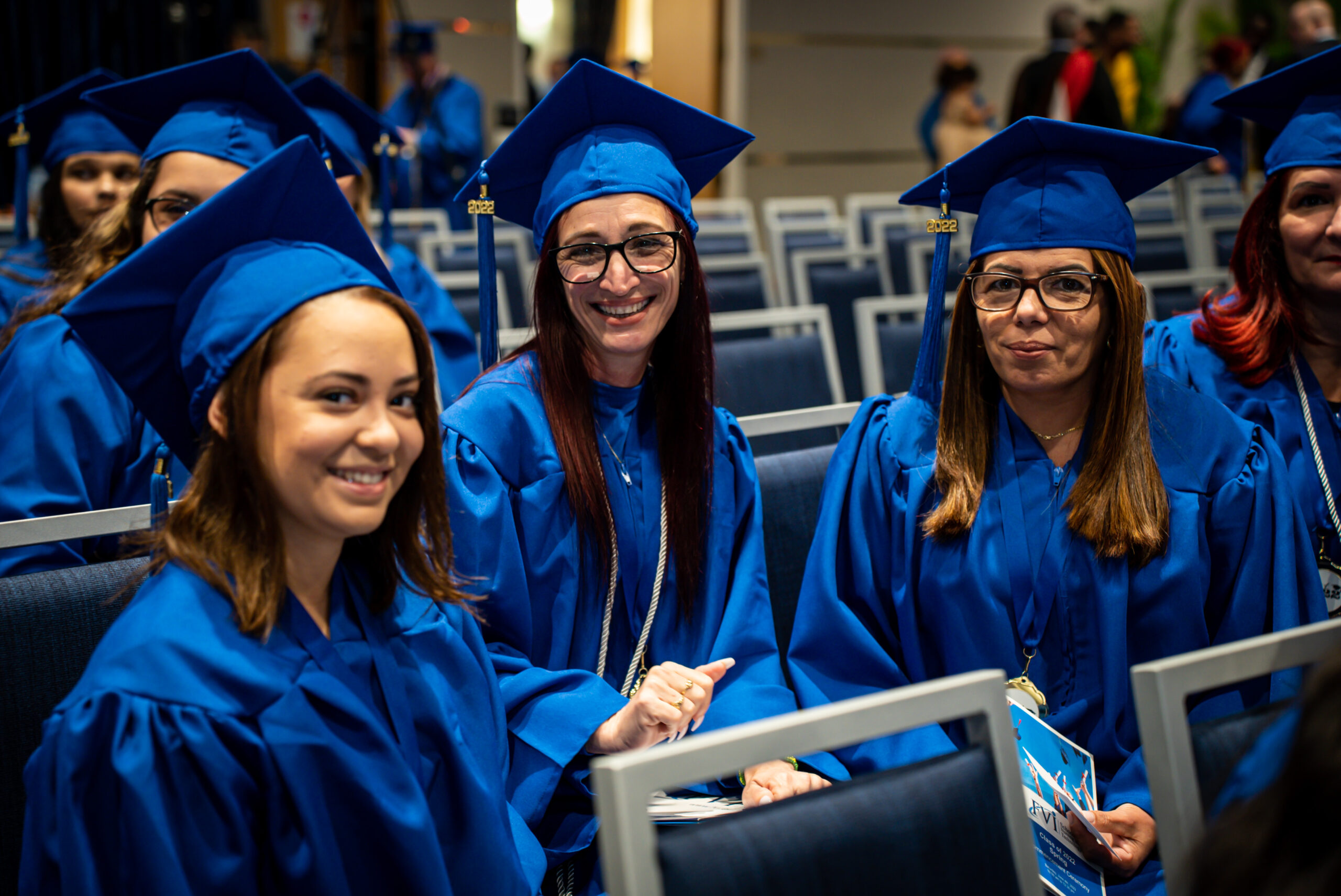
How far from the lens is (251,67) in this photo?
2242 mm

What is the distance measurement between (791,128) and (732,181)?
26.6 inches

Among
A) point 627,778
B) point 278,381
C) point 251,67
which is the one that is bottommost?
point 627,778

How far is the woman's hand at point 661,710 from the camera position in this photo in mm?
1445

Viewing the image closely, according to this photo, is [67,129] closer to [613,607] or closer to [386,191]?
[386,191]

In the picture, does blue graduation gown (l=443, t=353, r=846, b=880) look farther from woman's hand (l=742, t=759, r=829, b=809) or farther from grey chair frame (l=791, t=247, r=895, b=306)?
grey chair frame (l=791, t=247, r=895, b=306)

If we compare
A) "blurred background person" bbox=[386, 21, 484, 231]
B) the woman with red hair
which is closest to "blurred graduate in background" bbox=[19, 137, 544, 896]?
the woman with red hair

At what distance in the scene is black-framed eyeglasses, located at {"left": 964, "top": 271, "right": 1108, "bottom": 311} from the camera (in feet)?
5.43

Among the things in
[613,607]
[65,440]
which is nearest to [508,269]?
[65,440]

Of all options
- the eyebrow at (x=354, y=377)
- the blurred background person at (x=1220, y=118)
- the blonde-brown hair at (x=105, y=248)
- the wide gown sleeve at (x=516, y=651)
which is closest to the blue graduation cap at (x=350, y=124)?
the blonde-brown hair at (x=105, y=248)

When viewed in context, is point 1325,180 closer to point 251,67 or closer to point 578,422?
point 578,422

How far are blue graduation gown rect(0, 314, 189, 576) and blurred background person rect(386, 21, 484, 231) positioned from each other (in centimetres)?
497

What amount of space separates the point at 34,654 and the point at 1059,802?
135 cm

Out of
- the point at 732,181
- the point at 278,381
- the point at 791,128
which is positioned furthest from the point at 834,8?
the point at 278,381

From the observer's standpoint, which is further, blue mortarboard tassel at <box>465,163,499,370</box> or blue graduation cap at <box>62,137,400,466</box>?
blue mortarboard tassel at <box>465,163,499,370</box>
